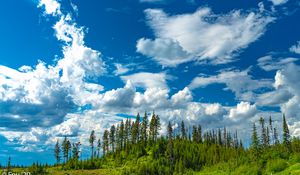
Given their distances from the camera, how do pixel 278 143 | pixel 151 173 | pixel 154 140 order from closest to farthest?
pixel 151 173 → pixel 154 140 → pixel 278 143

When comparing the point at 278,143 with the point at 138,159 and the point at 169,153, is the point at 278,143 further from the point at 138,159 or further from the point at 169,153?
the point at 138,159

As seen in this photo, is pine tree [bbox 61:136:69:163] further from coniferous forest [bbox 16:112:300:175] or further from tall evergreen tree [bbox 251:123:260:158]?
tall evergreen tree [bbox 251:123:260:158]

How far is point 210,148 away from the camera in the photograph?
185625 millimetres

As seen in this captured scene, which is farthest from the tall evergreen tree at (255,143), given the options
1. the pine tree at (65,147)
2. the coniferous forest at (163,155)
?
the pine tree at (65,147)

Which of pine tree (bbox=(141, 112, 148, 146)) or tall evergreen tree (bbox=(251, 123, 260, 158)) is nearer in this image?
tall evergreen tree (bbox=(251, 123, 260, 158))

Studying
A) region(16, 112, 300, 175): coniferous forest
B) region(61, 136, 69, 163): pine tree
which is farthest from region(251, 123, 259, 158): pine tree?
region(61, 136, 69, 163): pine tree

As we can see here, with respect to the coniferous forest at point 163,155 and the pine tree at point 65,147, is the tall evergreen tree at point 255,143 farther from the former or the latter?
the pine tree at point 65,147

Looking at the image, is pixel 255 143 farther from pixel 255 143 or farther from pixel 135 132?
pixel 135 132

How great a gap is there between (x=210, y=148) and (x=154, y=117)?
32.0 m

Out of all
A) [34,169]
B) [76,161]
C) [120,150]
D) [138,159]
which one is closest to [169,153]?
[138,159]

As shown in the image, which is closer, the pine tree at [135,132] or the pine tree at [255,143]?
the pine tree at [255,143]

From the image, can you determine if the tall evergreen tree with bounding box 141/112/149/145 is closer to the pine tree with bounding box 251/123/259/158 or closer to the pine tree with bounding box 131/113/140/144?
the pine tree with bounding box 131/113/140/144

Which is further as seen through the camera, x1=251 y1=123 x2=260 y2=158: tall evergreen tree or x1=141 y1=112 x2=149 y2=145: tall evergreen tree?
x1=141 y1=112 x2=149 y2=145: tall evergreen tree

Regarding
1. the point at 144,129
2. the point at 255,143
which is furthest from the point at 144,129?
the point at 255,143
